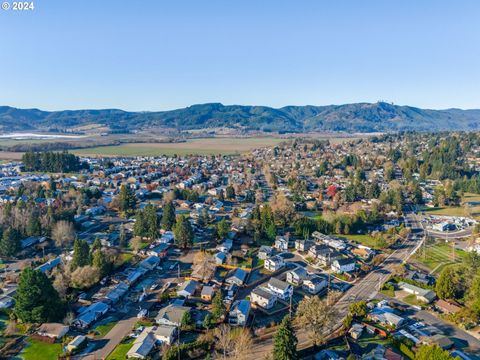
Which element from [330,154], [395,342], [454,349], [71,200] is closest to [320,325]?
[395,342]

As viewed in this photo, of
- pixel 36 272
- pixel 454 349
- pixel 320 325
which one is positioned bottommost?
→ pixel 454 349

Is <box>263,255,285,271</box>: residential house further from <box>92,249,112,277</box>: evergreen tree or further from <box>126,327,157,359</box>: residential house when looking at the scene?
<box>92,249,112,277</box>: evergreen tree

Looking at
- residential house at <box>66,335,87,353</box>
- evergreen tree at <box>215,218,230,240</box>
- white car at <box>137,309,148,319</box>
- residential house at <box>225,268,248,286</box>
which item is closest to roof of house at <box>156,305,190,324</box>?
white car at <box>137,309,148,319</box>

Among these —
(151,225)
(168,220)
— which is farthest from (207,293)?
(168,220)

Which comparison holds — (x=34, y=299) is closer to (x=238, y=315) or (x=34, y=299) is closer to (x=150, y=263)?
(x=150, y=263)

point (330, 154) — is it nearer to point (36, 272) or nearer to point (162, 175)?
point (162, 175)

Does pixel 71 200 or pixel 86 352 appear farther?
pixel 71 200

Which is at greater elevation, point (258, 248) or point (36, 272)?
point (36, 272)

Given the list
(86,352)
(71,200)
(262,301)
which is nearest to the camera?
(86,352)
